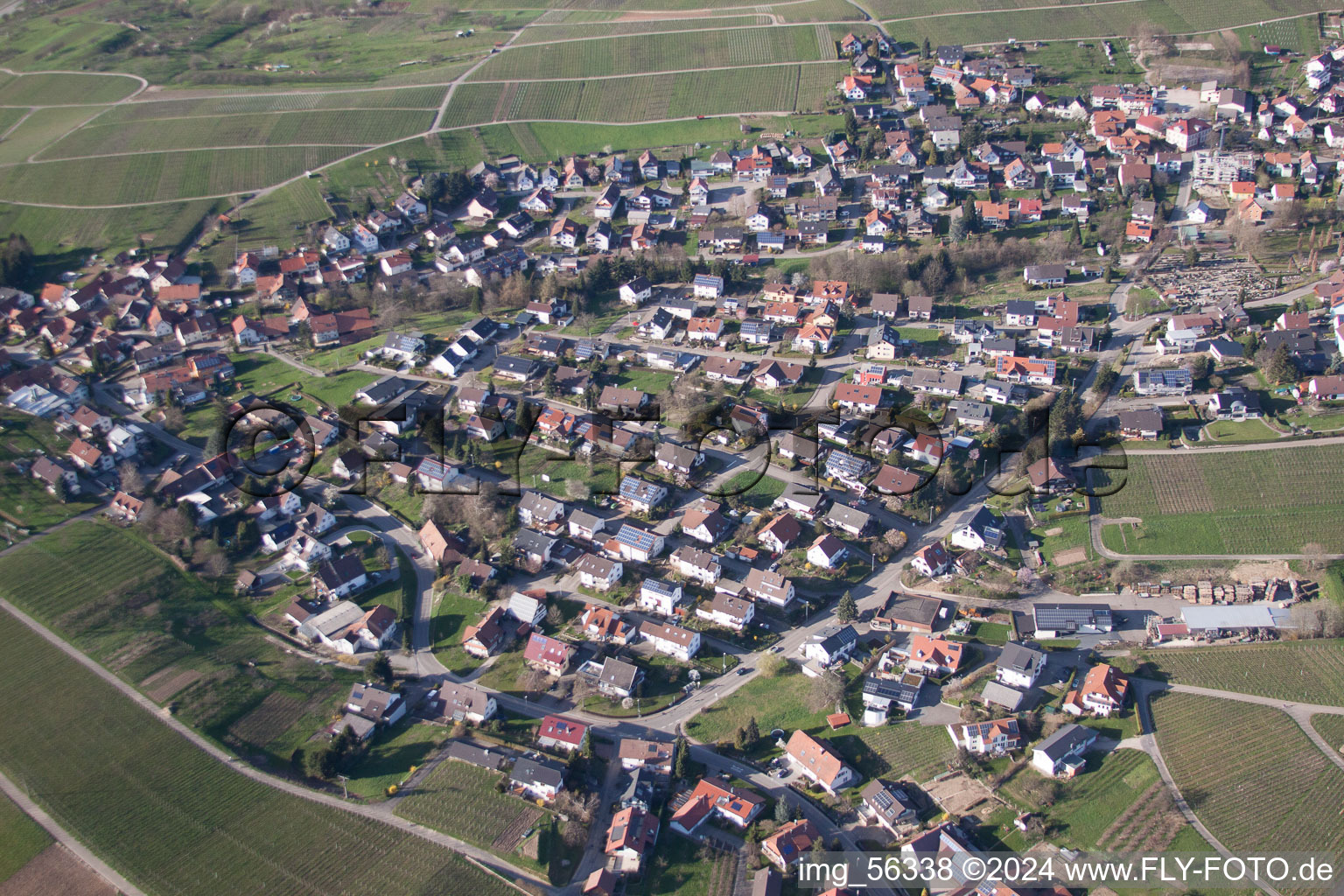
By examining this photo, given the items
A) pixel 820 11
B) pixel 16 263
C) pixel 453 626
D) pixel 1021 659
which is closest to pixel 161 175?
pixel 16 263

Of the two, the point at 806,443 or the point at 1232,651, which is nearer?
the point at 1232,651

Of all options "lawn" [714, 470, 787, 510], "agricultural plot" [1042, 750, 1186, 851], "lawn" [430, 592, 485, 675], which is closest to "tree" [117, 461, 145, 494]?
"lawn" [430, 592, 485, 675]

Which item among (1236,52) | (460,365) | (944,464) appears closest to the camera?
(944,464)

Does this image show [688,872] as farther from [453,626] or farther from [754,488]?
[754,488]

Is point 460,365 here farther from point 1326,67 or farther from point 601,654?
point 1326,67

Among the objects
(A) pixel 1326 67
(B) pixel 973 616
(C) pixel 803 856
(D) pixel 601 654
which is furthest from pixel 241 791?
(A) pixel 1326 67

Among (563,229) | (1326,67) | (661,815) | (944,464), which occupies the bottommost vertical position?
(661,815)

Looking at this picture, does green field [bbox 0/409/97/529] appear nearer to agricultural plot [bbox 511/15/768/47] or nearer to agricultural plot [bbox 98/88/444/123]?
agricultural plot [bbox 98/88/444/123]
